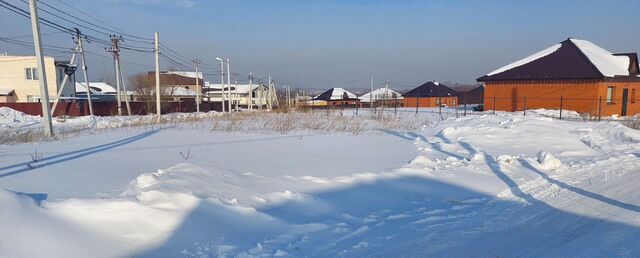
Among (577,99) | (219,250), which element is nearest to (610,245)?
(219,250)

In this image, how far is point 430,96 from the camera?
196 feet

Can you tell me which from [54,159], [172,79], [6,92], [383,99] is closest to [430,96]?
[383,99]

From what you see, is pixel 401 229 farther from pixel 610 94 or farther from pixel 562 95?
pixel 610 94

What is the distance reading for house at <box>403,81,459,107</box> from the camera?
5903 centimetres

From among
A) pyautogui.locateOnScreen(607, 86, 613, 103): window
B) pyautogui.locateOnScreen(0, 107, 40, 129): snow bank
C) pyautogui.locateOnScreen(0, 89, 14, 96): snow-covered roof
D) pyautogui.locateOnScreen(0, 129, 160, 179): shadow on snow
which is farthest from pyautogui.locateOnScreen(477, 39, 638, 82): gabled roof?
pyautogui.locateOnScreen(0, 89, 14, 96): snow-covered roof

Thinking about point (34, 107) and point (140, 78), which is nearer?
point (34, 107)

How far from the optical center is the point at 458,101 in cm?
6588

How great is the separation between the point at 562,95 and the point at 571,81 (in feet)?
3.89

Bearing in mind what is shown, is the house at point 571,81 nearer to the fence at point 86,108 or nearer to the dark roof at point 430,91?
the dark roof at point 430,91

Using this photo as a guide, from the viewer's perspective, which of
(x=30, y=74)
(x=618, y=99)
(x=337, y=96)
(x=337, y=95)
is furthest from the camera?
(x=337, y=95)

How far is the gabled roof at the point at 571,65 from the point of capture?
29.4 meters

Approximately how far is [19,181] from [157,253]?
3569mm

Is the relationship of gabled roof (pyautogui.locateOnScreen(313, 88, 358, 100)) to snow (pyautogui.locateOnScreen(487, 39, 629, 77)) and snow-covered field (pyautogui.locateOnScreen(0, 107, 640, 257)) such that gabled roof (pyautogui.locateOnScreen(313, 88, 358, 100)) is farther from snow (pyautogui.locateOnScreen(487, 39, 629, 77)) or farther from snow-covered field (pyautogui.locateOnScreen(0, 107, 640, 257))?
snow-covered field (pyautogui.locateOnScreen(0, 107, 640, 257))

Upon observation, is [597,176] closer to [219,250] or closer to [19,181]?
[219,250]
